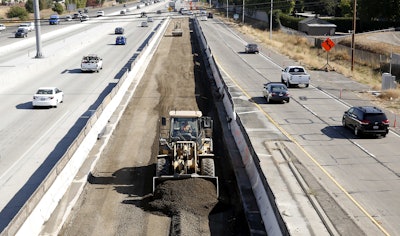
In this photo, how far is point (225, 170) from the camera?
25078 mm

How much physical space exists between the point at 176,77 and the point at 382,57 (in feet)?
94.6

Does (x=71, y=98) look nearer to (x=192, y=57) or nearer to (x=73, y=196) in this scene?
(x=73, y=196)

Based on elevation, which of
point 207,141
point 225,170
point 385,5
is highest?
point 385,5

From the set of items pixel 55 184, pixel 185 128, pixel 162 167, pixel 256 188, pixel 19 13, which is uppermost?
pixel 19 13

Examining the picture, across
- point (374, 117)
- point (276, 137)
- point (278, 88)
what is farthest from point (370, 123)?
point (278, 88)

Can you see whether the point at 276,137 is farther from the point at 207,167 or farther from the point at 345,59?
the point at 345,59

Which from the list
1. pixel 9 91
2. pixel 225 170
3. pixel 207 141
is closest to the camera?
pixel 207 141

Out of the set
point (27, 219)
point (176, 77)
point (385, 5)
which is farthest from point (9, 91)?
point (385, 5)

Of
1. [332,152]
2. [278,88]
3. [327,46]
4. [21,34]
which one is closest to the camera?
[332,152]

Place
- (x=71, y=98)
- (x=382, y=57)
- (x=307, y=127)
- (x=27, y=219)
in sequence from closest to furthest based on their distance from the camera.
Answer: (x=27, y=219) → (x=307, y=127) → (x=71, y=98) → (x=382, y=57)

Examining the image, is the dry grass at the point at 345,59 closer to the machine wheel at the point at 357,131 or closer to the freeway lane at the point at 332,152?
the freeway lane at the point at 332,152

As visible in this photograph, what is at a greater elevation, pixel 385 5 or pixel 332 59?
pixel 385 5

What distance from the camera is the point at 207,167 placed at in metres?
21.2

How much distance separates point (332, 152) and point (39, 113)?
21.8 m
